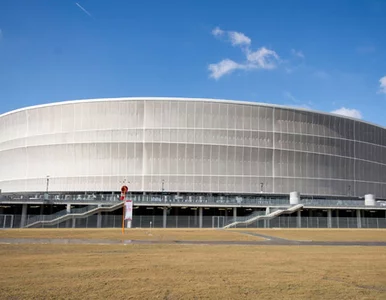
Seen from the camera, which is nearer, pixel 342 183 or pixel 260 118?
pixel 260 118

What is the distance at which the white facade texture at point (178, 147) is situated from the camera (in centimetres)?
8175

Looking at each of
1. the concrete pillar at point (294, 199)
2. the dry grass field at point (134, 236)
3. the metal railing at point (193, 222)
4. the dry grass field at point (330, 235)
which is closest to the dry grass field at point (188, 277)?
the dry grass field at point (134, 236)

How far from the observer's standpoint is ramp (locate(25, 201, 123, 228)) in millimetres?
58062

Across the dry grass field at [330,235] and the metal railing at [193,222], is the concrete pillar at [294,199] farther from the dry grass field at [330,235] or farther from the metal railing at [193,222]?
the dry grass field at [330,235]

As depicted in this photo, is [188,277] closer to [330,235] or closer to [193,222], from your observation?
[330,235]

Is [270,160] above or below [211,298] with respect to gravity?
above

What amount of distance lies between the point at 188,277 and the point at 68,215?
5100cm

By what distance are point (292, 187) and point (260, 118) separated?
16.4 meters

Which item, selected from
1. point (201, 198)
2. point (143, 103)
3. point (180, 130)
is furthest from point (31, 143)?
point (201, 198)

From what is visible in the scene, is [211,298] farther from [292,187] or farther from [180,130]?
[292,187]

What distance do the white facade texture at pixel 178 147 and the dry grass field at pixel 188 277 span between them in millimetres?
63286

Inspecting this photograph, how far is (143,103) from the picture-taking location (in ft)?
271

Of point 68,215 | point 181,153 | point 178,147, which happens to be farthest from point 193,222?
point 68,215

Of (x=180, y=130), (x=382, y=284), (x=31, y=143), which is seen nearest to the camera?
(x=382, y=284)
